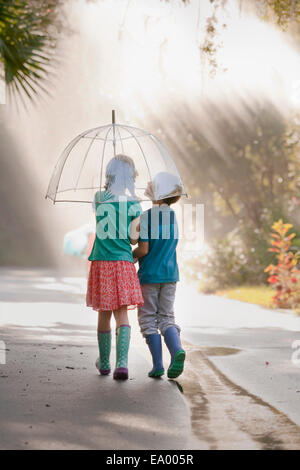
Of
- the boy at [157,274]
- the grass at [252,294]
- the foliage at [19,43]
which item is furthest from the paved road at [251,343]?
the foliage at [19,43]

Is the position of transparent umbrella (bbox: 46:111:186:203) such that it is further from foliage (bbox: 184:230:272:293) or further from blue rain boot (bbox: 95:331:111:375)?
foliage (bbox: 184:230:272:293)

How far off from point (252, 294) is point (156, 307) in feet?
35.7

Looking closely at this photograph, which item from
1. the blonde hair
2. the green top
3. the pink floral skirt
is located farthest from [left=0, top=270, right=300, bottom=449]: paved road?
the blonde hair

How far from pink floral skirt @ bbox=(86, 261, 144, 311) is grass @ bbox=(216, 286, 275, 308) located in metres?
8.77

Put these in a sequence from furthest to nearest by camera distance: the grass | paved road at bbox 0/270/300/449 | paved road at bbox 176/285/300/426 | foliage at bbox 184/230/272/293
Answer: foliage at bbox 184/230/272/293, the grass, paved road at bbox 176/285/300/426, paved road at bbox 0/270/300/449

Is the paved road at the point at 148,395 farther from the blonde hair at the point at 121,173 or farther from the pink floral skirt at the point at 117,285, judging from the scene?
the blonde hair at the point at 121,173

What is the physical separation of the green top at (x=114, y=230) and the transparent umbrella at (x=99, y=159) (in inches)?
33.9

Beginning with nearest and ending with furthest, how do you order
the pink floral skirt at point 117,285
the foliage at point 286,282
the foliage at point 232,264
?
the pink floral skirt at point 117,285
the foliage at point 286,282
the foliage at point 232,264

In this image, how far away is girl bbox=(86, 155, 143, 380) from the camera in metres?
6.79

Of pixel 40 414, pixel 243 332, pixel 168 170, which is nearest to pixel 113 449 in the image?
pixel 40 414

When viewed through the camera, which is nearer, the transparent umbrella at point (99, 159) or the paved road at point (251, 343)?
the paved road at point (251, 343)

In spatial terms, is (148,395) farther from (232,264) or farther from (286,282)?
(232,264)

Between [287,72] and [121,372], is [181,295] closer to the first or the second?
[287,72]

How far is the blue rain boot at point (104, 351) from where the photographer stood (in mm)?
6984
